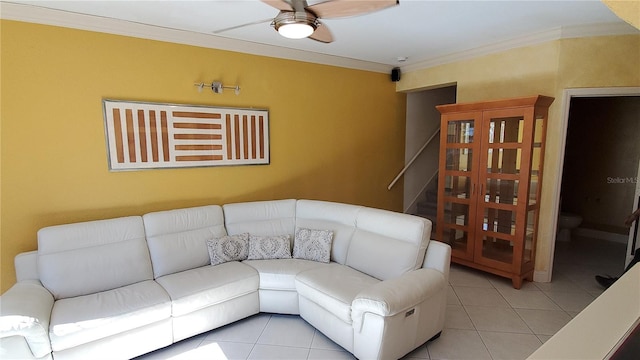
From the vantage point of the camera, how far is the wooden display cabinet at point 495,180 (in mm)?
2996

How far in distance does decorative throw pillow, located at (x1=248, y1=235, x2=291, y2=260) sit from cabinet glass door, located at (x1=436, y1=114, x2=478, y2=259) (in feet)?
6.43

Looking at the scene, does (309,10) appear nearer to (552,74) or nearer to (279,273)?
(279,273)

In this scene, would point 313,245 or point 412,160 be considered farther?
point 412,160

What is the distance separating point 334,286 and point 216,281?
37.5 inches

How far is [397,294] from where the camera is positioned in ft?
6.38

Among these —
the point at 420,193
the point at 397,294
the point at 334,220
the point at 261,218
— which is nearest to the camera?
the point at 397,294

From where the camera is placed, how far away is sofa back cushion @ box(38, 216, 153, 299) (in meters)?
2.24

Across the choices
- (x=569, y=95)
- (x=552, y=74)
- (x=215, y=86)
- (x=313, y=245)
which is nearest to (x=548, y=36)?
(x=552, y=74)

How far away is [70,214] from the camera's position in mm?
2615

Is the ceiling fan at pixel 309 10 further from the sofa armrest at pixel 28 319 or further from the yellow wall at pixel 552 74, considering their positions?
the yellow wall at pixel 552 74

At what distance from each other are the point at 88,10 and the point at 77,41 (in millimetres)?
281

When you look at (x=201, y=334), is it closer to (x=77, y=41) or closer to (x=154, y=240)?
(x=154, y=240)

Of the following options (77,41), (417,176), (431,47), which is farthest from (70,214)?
(417,176)

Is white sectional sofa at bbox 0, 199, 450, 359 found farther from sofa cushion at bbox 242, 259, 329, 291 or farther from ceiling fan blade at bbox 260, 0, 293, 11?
ceiling fan blade at bbox 260, 0, 293, 11
